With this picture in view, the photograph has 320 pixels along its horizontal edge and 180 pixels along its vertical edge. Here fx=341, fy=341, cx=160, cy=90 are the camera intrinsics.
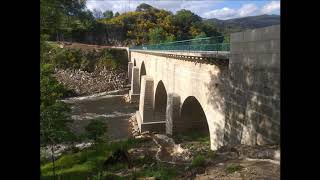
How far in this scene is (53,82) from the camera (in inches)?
513

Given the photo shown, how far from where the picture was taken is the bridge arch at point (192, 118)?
77.0ft

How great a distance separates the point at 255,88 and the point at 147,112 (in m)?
24.3

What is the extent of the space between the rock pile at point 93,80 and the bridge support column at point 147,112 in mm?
22048

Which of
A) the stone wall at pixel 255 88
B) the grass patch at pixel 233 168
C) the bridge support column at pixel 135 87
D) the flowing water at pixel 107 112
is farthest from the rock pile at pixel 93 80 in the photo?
the grass patch at pixel 233 168

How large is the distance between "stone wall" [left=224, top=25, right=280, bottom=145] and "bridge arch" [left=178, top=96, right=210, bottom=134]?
1247 centimetres

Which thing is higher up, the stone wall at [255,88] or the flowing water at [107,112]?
the stone wall at [255,88]

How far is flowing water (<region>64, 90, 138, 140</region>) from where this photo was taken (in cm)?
3044

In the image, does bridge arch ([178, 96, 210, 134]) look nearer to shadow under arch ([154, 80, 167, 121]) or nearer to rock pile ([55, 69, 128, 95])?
shadow under arch ([154, 80, 167, 121])

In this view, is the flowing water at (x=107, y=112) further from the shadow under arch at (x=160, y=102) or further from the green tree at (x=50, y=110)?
the green tree at (x=50, y=110)

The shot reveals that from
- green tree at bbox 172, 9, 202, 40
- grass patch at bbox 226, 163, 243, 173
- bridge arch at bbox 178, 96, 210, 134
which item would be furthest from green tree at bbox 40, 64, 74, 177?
green tree at bbox 172, 9, 202, 40
